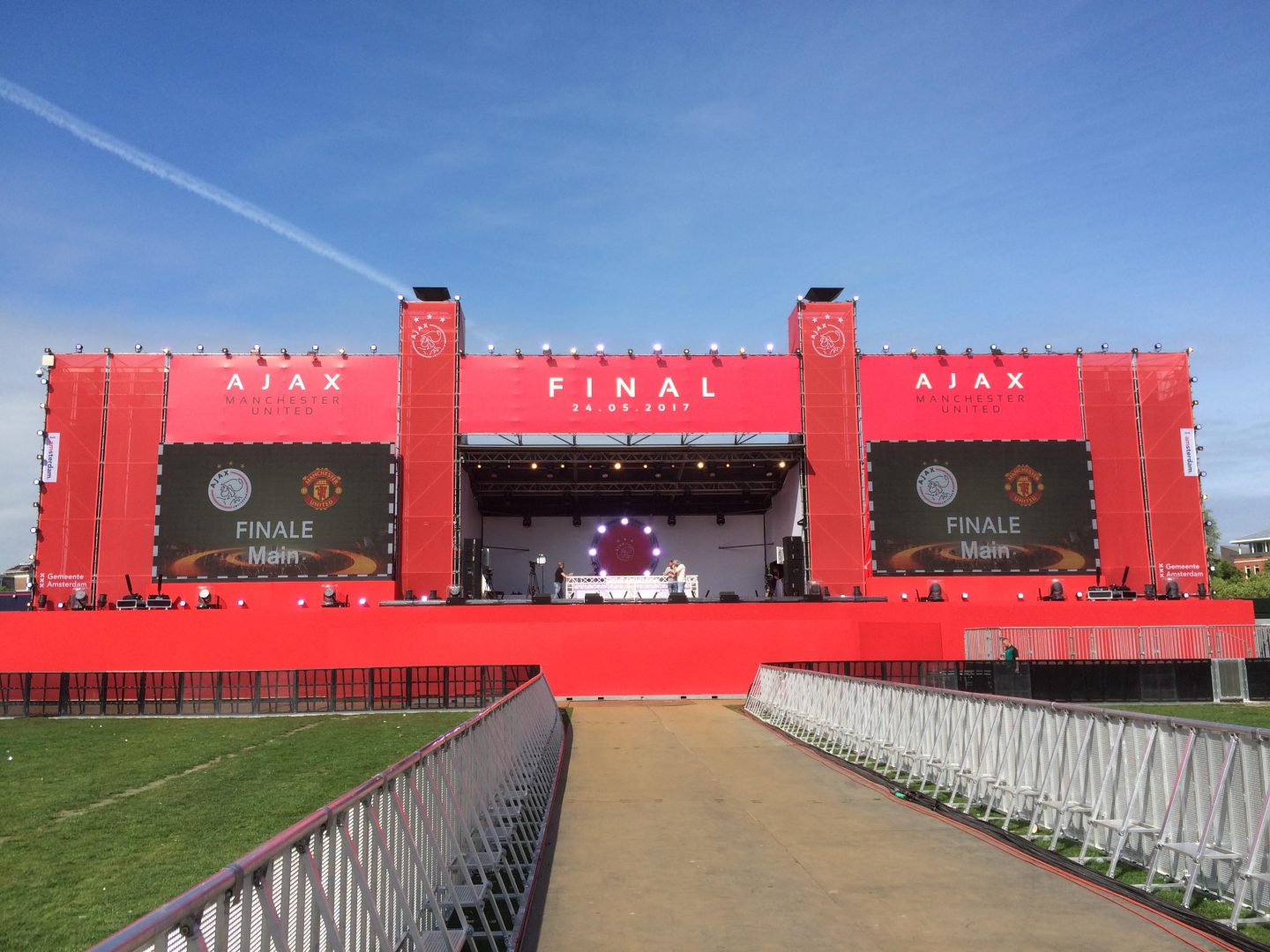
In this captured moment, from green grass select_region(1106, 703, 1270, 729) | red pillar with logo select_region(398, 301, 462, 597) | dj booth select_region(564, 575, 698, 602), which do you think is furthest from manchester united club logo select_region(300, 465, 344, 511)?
green grass select_region(1106, 703, 1270, 729)

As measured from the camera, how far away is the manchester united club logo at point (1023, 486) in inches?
1385

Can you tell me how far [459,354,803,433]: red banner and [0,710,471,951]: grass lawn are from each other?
15097 mm

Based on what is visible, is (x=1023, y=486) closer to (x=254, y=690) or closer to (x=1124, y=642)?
(x=1124, y=642)

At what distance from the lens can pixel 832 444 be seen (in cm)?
3584

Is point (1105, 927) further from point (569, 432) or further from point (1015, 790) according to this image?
point (569, 432)

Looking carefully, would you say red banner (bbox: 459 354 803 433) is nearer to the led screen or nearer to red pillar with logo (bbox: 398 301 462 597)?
red pillar with logo (bbox: 398 301 462 597)

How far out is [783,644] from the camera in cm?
2861

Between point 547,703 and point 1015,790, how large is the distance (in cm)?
985

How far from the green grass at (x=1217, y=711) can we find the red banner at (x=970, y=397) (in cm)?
1354

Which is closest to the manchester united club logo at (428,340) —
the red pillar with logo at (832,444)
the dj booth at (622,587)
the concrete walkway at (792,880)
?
the dj booth at (622,587)

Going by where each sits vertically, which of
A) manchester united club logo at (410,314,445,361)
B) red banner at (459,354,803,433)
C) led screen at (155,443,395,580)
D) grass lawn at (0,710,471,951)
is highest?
manchester united club logo at (410,314,445,361)

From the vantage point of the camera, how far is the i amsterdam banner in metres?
34.7

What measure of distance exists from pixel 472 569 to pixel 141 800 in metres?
21.3

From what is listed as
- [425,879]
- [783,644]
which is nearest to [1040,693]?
[783,644]
